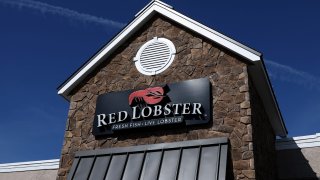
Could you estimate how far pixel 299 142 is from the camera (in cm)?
1338

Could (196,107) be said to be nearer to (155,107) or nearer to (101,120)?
(155,107)

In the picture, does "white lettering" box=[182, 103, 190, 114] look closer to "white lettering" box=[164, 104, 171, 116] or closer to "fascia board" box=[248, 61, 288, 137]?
"white lettering" box=[164, 104, 171, 116]

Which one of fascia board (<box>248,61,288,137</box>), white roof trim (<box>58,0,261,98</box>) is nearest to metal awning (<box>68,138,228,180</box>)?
fascia board (<box>248,61,288,137</box>)

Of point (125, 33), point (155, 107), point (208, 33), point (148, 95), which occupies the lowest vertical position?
point (155, 107)

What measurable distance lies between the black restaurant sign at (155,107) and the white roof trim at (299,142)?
4901mm

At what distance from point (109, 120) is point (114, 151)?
109cm

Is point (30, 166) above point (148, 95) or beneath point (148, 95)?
above

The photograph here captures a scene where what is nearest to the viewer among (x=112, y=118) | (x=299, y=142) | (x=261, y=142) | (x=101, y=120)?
(x=261, y=142)

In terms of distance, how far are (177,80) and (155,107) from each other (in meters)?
1.13

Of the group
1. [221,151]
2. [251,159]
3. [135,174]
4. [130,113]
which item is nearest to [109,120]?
[130,113]

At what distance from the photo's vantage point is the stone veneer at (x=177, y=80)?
9.91 metres

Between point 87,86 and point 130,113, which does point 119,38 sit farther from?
point 130,113

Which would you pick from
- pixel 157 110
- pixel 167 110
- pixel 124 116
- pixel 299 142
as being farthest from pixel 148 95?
pixel 299 142

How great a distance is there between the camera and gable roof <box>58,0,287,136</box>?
437 inches
